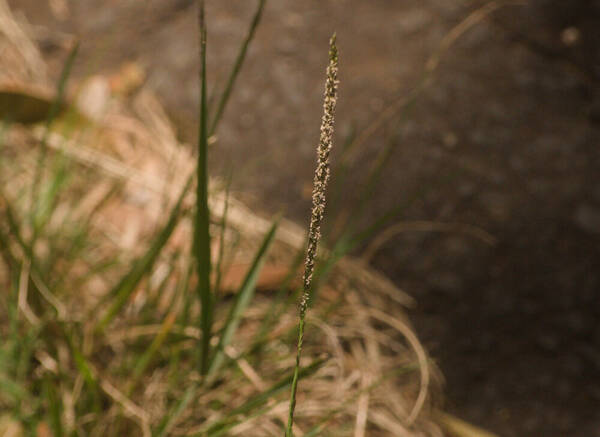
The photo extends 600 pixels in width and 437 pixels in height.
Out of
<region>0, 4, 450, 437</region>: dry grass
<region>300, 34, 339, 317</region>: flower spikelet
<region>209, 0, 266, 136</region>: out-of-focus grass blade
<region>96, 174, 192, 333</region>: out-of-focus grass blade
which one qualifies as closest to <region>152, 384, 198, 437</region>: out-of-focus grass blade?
<region>0, 4, 450, 437</region>: dry grass

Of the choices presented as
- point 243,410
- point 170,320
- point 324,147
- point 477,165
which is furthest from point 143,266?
point 477,165

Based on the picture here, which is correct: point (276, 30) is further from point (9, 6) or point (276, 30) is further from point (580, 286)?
point (580, 286)

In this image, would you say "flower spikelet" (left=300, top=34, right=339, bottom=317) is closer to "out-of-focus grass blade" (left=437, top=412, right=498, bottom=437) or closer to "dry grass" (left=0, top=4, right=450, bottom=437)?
"dry grass" (left=0, top=4, right=450, bottom=437)

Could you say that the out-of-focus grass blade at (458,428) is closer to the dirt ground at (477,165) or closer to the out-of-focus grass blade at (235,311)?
the dirt ground at (477,165)

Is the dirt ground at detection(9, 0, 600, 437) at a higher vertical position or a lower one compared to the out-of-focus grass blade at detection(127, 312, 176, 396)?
higher

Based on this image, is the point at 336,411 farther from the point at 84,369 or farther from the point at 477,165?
the point at 477,165

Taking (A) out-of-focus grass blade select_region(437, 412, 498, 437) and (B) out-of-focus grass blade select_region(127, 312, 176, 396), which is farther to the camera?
(A) out-of-focus grass blade select_region(437, 412, 498, 437)

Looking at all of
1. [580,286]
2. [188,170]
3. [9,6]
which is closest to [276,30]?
[188,170]

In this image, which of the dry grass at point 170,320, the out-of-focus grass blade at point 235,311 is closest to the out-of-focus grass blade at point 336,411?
the dry grass at point 170,320
